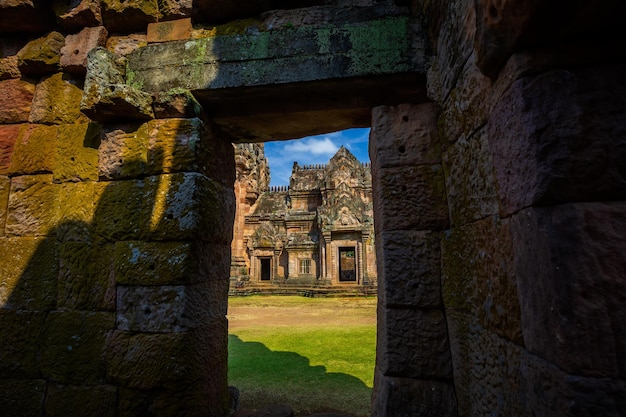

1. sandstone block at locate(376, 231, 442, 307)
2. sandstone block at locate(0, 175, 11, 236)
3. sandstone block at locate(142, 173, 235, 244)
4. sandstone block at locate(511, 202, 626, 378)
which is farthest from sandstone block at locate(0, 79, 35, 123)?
sandstone block at locate(511, 202, 626, 378)

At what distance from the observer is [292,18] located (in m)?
2.37

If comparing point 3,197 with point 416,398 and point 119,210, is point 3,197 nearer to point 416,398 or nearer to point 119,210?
point 119,210

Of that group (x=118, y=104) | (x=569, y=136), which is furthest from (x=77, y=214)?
(x=569, y=136)

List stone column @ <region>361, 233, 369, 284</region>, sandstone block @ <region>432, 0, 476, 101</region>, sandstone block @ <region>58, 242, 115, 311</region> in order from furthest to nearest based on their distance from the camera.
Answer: stone column @ <region>361, 233, 369, 284</region>
sandstone block @ <region>58, 242, 115, 311</region>
sandstone block @ <region>432, 0, 476, 101</region>

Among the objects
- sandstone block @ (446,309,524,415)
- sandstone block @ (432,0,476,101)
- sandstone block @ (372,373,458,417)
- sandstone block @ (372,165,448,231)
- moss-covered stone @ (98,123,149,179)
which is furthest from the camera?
moss-covered stone @ (98,123,149,179)

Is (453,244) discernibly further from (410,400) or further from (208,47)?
(208,47)

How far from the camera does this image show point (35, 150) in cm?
248

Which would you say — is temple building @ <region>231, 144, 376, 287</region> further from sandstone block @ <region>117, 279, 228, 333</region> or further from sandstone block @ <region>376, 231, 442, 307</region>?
sandstone block @ <region>117, 279, 228, 333</region>

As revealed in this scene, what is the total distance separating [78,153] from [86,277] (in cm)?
97

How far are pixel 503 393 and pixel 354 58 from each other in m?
2.09

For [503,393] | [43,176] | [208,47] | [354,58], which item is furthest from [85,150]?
[503,393]

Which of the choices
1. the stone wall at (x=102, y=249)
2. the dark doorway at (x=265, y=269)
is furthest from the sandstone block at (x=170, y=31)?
the dark doorway at (x=265, y=269)

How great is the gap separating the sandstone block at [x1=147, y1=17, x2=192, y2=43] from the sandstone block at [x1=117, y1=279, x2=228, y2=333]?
1954 mm

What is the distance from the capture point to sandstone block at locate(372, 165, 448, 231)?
204 cm
